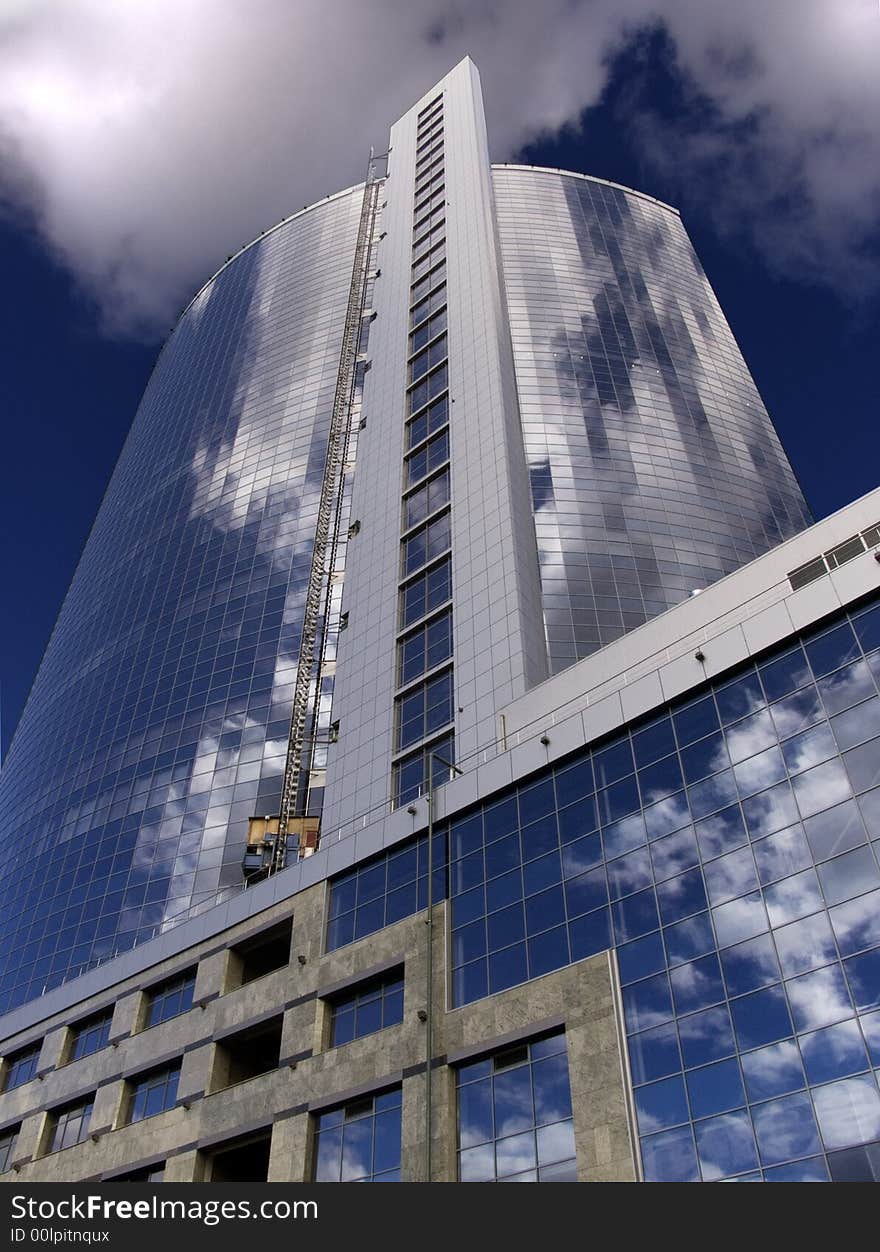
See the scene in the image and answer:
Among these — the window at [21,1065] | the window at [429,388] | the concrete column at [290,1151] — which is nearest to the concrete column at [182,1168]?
the concrete column at [290,1151]

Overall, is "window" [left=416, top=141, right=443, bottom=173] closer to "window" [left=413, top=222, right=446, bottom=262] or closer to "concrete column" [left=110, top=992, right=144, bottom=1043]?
"window" [left=413, top=222, right=446, bottom=262]

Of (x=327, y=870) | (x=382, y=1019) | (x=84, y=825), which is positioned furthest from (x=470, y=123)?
(x=382, y=1019)

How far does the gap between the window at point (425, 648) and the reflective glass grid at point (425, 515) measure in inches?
2.6

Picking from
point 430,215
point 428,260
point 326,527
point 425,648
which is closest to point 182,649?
point 326,527

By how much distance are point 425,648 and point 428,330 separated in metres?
Answer: 38.8

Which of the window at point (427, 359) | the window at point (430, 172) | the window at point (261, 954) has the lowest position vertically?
the window at point (261, 954)

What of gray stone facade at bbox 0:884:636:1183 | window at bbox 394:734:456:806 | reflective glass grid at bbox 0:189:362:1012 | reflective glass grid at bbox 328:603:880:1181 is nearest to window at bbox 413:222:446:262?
reflective glass grid at bbox 0:189:362:1012

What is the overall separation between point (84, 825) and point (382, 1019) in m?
65.5

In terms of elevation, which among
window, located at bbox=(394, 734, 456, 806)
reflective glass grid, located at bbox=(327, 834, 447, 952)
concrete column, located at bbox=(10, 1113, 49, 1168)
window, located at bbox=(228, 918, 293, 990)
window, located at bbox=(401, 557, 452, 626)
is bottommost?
concrete column, located at bbox=(10, 1113, 49, 1168)

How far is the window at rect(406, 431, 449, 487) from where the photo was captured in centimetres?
8156

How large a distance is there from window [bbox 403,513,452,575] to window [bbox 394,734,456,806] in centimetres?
1658

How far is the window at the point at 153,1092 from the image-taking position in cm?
5734

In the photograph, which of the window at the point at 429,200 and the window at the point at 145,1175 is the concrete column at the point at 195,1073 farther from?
the window at the point at 429,200

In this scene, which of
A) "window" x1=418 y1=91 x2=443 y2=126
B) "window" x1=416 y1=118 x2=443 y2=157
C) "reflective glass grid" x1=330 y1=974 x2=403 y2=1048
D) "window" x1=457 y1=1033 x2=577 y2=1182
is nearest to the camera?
"window" x1=457 y1=1033 x2=577 y2=1182
